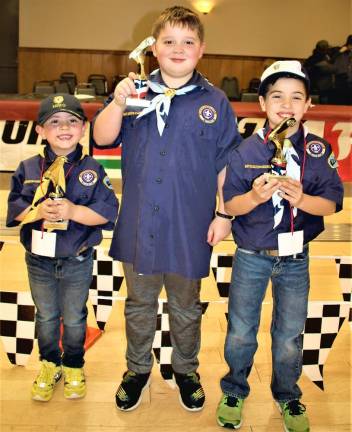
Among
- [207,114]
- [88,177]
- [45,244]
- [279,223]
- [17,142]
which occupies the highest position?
[207,114]

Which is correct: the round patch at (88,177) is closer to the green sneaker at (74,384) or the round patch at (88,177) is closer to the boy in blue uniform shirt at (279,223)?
the boy in blue uniform shirt at (279,223)

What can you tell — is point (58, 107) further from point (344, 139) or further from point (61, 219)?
point (344, 139)

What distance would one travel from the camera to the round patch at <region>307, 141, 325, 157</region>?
1.87 metres

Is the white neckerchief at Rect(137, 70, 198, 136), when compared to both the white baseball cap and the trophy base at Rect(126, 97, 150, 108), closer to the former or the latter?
the trophy base at Rect(126, 97, 150, 108)

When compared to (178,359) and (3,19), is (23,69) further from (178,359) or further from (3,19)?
(178,359)

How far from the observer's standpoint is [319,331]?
2.32 metres

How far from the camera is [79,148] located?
2074 millimetres

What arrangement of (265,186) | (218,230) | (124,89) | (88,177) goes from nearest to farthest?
(265,186), (124,89), (218,230), (88,177)

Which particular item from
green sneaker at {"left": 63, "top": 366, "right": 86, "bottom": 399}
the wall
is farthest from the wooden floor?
the wall

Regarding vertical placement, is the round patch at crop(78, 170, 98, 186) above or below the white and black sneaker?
above

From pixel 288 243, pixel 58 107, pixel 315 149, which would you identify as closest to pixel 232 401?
pixel 288 243

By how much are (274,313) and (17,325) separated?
3.74 feet

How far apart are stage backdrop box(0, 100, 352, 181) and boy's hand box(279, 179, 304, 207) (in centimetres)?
333

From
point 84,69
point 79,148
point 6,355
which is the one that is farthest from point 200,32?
point 84,69
